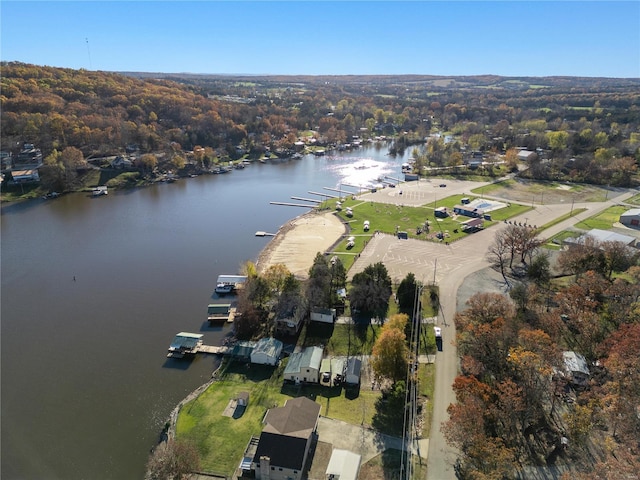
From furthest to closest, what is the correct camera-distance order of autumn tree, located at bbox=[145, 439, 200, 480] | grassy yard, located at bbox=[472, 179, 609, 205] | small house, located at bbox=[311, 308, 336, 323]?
1. grassy yard, located at bbox=[472, 179, 609, 205]
2. small house, located at bbox=[311, 308, 336, 323]
3. autumn tree, located at bbox=[145, 439, 200, 480]

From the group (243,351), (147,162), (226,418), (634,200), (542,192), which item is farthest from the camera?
(147,162)

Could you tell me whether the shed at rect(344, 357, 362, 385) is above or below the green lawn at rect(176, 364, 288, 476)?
above

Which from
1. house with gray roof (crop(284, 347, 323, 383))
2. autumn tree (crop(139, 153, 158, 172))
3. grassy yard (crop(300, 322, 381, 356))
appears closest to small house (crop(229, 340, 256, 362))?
house with gray roof (crop(284, 347, 323, 383))

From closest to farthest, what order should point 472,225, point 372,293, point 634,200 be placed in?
point 372,293, point 472,225, point 634,200

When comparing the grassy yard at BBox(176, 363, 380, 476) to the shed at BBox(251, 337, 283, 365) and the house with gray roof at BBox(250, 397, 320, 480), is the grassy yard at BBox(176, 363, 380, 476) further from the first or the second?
the house with gray roof at BBox(250, 397, 320, 480)

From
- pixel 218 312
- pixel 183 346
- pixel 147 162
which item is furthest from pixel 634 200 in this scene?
pixel 147 162

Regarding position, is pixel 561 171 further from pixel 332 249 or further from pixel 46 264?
pixel 46 264

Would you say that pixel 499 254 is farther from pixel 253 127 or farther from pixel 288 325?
pixel 253 127

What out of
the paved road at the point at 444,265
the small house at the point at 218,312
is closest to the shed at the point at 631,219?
the paved road at the point at 444,265

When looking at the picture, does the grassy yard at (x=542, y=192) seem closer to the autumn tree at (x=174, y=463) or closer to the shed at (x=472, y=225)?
the shed at (x=472, y=225)
